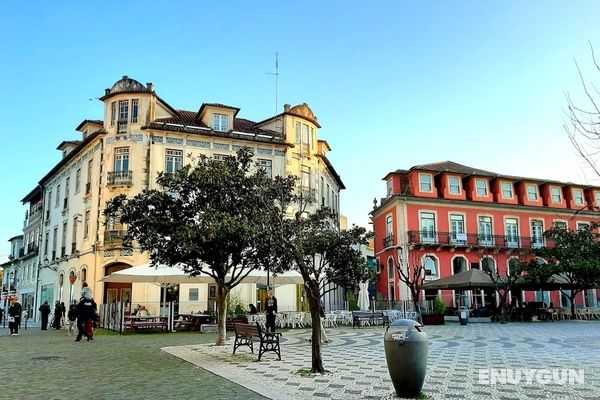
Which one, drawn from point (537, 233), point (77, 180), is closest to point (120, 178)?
point (77, 180)

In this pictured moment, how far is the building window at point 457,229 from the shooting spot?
3688 centimetres

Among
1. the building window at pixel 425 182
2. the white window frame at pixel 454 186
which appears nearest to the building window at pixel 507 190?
the white window frame at pixel 454 186

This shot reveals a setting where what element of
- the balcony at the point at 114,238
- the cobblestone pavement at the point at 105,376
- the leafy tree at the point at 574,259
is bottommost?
the cobblestone pavement at the point at 105,376

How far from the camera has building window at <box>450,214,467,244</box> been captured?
36875 millimetres

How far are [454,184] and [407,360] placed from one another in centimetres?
3280

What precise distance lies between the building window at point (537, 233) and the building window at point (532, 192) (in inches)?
66.9

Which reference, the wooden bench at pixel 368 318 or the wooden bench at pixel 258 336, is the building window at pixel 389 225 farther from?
the wooden bench at pixel 258 336

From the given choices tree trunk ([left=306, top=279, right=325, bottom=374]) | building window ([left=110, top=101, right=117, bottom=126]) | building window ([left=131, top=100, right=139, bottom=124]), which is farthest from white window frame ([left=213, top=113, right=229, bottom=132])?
tree trunk ([left=306, top=279, right=325, bottom=374])

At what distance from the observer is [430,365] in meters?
10.5

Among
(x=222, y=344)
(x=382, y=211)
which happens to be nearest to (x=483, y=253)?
(x=382, y=211)

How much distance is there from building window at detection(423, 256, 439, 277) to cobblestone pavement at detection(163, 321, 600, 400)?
18.7 meters

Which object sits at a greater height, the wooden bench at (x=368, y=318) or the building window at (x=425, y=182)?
the building window at (x=425, y=182)

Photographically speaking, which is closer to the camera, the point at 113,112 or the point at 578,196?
the point at 113,112

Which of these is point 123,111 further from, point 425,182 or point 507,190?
point 507,190
